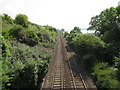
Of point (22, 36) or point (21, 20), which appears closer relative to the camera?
point (22, 36)

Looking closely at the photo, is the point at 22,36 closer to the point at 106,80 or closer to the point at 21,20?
the point at 21,20

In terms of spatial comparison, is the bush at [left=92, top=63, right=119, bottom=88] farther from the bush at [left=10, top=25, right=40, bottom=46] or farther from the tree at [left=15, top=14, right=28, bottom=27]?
the tree at [left=15, top=14, right=28, bottom=27]

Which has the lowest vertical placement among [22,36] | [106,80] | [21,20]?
[106,80]

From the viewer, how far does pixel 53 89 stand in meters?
8.33

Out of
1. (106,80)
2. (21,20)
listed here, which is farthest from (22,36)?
(106,80)

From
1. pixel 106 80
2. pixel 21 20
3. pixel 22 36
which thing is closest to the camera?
pixel 106 80

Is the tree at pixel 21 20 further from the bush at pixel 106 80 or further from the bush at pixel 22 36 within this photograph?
the bush at pixel 106 80

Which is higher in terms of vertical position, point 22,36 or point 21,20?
point 21,20

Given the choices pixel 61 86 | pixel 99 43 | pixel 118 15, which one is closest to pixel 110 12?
pixel 118 15

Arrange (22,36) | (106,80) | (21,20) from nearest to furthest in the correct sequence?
1. (106,80)
2. (22,36)
3. (21,20)

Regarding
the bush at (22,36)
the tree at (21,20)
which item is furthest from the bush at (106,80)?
the tree at (21,20)

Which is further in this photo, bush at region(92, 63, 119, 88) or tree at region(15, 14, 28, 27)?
tree at region(15, 14, 28, 27)

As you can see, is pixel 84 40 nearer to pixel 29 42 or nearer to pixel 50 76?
pixel 50 76

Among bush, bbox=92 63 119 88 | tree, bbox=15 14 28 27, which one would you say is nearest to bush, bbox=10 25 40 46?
tree, bbox=15 14 28 27
